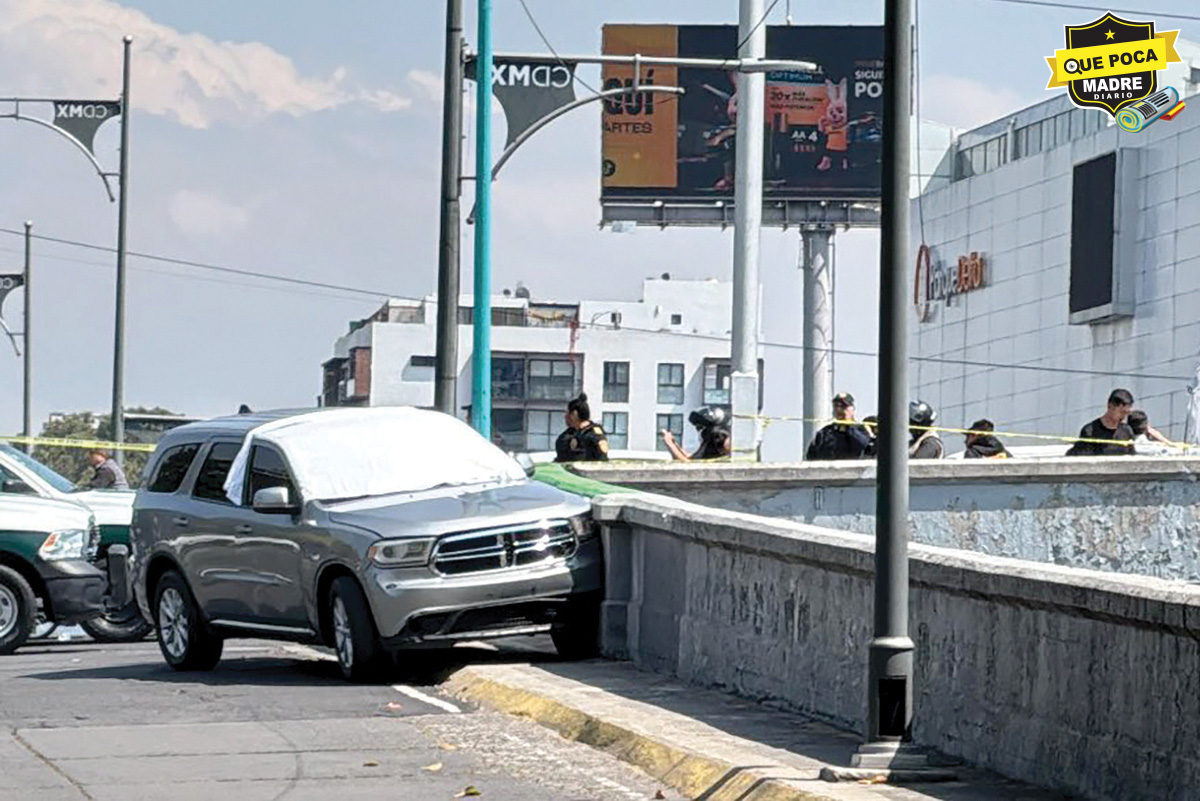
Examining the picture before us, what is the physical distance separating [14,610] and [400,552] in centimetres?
534

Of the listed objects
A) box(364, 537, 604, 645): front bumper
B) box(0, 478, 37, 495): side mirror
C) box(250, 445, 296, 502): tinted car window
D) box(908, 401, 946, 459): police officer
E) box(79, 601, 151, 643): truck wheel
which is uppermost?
box(908, 401, 946, 459): police officer

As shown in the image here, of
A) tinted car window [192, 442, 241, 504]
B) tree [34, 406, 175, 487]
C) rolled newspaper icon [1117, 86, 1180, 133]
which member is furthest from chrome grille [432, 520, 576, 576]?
rolled newspaper icon [1117, 86, 1180, 133]

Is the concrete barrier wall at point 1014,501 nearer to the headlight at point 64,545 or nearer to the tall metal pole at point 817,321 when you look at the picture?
the headlight at point 64,545

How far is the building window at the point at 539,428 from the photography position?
463ft

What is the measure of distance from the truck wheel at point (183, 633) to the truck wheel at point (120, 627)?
3632mm

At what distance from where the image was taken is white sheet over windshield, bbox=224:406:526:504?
683 inches

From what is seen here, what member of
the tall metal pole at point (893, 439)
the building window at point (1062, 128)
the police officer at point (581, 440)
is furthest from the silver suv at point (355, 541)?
the building window at point (1062, 128)

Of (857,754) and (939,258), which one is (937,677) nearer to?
(857,754)

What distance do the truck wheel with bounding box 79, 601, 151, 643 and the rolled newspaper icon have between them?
61.7 metres

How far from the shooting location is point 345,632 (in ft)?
53.8

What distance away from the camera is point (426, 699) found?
1536cm

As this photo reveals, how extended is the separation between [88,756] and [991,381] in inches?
3332

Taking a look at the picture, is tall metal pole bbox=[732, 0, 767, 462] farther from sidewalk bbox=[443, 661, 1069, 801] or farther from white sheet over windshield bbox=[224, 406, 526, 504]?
sidewalk bbox=[443, 661, 1069, 801]

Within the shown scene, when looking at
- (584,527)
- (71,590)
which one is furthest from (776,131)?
(584,527)
